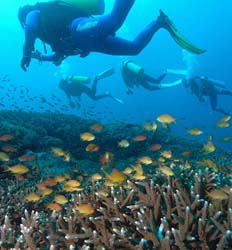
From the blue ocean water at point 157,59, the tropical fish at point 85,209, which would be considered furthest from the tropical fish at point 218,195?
the blue ocean water at point 157,59

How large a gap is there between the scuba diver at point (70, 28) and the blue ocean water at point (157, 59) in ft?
239

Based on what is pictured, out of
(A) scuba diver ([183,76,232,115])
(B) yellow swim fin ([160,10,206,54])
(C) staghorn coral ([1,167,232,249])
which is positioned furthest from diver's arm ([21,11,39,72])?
(A) scuba diver ([183,76,232,115])

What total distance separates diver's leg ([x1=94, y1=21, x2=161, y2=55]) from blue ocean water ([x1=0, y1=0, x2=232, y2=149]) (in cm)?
7186

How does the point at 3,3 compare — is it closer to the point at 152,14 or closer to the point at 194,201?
the point at 152,14

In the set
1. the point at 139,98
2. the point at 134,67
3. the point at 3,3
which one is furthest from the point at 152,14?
the point at 134,67

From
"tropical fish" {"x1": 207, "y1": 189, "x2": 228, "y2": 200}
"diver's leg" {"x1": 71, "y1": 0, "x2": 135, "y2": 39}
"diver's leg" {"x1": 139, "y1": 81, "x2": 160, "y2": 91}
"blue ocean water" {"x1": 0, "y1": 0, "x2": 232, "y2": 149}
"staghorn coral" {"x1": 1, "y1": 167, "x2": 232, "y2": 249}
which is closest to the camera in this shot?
"staghorn coral" {"x1": 1, "y1": 167, "x2": 232, "y2": 249}

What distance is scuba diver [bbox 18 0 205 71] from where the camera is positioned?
879cm

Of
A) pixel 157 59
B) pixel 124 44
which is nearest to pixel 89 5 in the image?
pixel 124 44

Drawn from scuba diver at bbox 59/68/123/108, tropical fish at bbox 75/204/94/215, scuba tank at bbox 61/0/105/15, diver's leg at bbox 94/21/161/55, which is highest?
scuba tank at bbox 61/0/105/15

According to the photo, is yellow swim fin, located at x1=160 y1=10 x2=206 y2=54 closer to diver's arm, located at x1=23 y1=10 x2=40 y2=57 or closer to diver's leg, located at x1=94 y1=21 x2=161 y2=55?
diver's leg, located at x1=94 y1=21 x2=161 y2=55

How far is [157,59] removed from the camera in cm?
10944

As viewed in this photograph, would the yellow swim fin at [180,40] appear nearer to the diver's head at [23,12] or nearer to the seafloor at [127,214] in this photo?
the seafloor at [127,214]

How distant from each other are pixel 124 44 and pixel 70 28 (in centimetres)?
179

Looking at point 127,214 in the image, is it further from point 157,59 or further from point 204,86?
point 157,59
